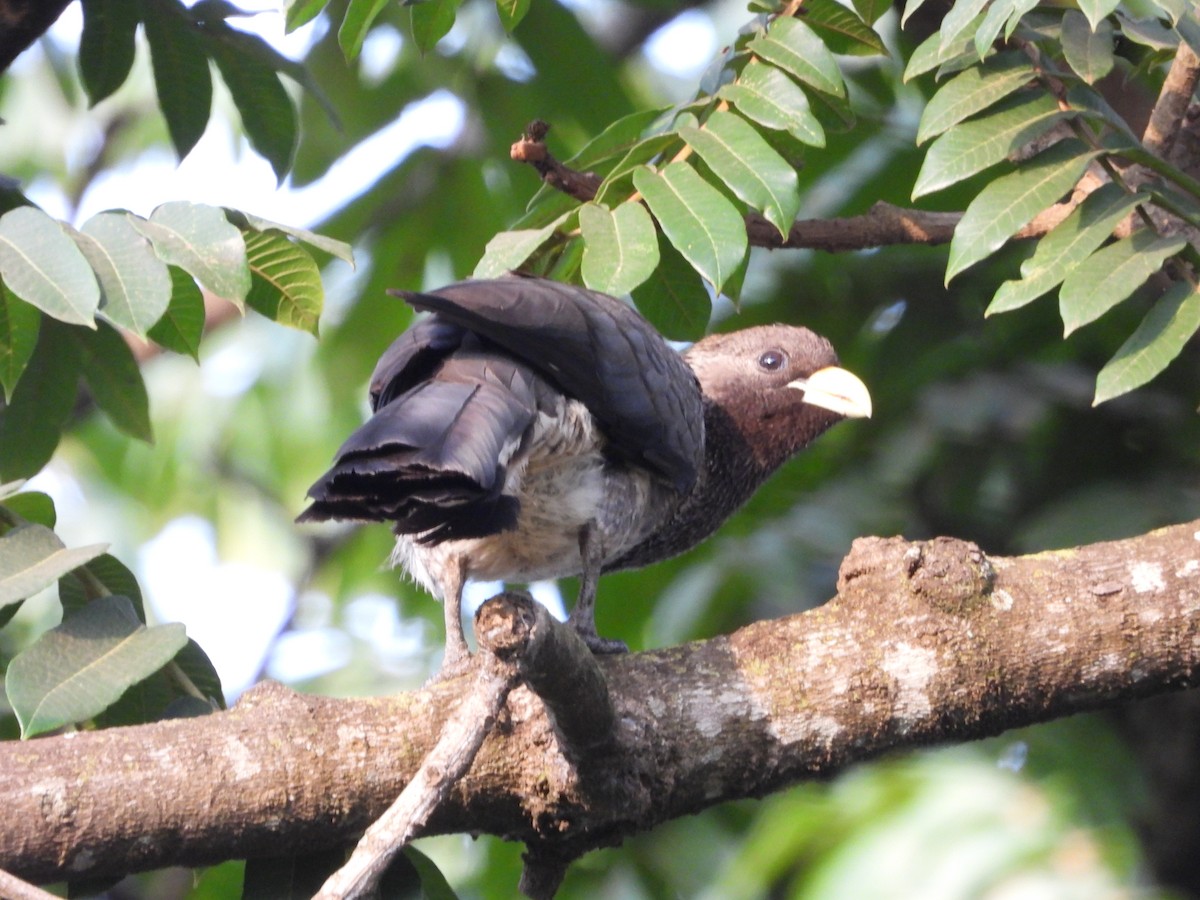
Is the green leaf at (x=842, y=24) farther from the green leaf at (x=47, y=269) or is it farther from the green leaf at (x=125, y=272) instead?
the green leaf at (x=47, y=269)

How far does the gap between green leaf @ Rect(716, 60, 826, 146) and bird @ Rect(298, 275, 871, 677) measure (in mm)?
569

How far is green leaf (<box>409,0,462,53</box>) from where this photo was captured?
358 centimetres

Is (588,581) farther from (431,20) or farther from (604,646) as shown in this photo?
(431,20)

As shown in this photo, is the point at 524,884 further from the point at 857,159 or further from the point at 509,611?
the point at 857,159

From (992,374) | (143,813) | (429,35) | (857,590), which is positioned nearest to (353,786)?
(143,813)

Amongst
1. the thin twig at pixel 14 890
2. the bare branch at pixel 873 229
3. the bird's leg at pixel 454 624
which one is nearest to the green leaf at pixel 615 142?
the bare branch at pixel 873 229

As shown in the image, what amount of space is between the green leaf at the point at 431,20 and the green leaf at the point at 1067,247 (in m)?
1.55

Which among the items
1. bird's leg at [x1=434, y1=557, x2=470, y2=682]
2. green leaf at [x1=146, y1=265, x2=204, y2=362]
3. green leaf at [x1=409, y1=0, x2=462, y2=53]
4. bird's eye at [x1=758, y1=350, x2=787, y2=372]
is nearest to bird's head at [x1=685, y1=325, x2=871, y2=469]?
bird's eye at [x1=758, y1=350, x2=787, y2=372]

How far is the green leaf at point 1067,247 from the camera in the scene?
3.00 metres

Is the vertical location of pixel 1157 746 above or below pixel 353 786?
below

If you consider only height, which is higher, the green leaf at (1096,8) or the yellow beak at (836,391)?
the green leaf at (1096,8)

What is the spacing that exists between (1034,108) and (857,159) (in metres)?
1.50

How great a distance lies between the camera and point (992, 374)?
4.48m

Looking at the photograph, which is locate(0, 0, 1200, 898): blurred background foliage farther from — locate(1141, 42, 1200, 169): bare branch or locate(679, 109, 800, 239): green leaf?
locate(679, 109, 800, 239): green leaf
